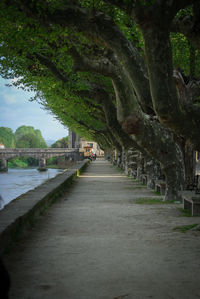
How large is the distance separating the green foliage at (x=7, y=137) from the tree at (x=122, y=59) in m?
129

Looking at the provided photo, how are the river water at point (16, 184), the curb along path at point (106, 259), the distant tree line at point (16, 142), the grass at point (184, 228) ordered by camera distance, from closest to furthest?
1. the curb along path at point (106, 259)
2. the grass at point (184, 228)
3. the river water at point (16, 184)
4. the distant tree line at point (16, 142)

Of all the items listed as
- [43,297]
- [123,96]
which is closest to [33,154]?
[123,96]

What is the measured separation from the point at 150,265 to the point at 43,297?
1773 millimetres

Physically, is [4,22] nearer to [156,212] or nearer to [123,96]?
[123,96]

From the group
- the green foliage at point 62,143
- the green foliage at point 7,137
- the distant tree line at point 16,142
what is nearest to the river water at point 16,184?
the green foliage at point 7,137

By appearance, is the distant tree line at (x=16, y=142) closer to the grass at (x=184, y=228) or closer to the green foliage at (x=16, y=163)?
the green foliage at (x=16, y=163)

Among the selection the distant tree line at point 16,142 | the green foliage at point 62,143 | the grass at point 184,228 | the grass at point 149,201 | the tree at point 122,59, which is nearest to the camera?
the tree at point 122,59

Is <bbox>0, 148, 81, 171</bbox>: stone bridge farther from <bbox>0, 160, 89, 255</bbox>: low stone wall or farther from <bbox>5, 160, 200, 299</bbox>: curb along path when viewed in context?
<bbox>5, 160, 200, 299</bbox>: curb along path

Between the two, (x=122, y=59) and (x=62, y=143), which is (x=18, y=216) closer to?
(x=122, y=59)

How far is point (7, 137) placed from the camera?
148125 mm

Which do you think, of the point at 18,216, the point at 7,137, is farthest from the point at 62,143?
the point at 18,216

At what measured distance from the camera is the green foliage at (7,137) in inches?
5743

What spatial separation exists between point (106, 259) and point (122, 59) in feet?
16.9

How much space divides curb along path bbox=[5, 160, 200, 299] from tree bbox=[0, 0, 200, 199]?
2.42m
